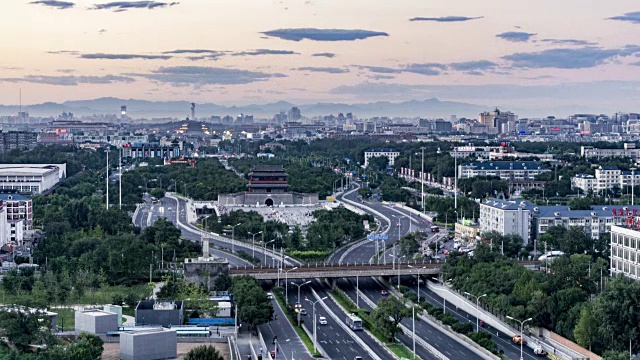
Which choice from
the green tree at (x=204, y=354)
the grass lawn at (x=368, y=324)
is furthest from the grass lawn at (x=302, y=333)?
the green tree at (x=204, y=354)

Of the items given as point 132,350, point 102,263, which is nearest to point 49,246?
point 102,263

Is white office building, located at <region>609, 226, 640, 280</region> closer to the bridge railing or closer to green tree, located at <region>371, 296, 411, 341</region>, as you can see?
the bridge railing

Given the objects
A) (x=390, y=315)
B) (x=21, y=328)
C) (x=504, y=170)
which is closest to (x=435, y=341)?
(x=390, y=315)

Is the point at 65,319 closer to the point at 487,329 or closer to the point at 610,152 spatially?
the point at 487,329

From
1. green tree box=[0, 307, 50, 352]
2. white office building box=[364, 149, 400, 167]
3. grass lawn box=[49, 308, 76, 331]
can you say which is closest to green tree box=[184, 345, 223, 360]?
→ green tree box=[0, 307, 50, 352]

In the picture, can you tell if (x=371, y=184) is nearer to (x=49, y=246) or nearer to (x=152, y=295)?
(x=49, y=246)

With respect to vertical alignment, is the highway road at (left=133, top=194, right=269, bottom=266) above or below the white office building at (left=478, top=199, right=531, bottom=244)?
below

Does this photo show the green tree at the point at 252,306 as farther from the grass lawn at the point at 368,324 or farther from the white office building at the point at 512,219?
the white office building at the point at 512,219
